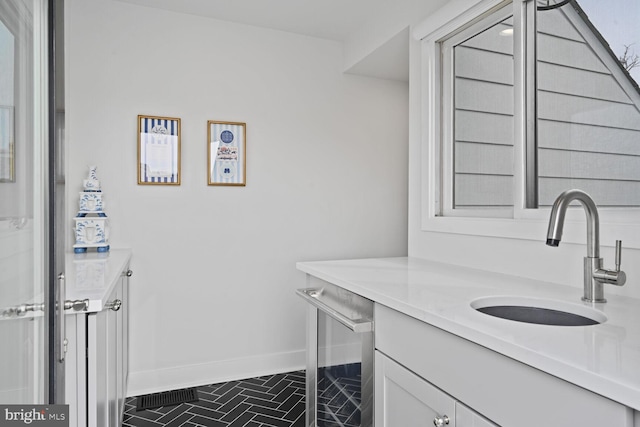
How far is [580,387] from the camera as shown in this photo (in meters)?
0.74

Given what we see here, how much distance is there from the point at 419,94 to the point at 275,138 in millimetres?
1175

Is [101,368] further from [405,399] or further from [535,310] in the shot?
[535,310]

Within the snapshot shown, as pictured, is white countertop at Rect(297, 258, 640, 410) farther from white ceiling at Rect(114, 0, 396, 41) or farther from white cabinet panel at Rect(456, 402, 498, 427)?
white ceiling at Rect(114, 0, 396, 41)

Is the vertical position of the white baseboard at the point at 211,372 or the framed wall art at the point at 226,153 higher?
the framed wall art at the point at 226,153

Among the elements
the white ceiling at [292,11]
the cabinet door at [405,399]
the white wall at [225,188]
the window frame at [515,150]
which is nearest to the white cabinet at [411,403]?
the cabinet door at [405,399]

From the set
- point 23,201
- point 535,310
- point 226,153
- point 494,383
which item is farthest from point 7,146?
point 226,153

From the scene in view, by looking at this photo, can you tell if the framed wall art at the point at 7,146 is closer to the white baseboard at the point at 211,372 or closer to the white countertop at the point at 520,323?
the white countertop at the point at 520,323

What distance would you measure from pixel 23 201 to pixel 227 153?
7.29 feet

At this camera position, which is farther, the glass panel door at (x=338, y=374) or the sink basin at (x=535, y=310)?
the glass panel door at (x=338, y=374)

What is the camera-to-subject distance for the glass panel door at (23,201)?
2.28ft

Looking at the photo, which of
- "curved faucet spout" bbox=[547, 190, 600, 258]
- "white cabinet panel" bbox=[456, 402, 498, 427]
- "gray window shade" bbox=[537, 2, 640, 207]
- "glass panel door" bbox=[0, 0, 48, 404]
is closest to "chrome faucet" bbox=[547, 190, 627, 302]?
"curved faucet spout" bbox=[547, 190, 600, 258]

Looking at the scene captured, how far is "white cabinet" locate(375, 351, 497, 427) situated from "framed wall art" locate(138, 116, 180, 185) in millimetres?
2013

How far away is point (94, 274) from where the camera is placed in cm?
172

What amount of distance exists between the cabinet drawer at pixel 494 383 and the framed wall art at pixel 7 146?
103 cm
